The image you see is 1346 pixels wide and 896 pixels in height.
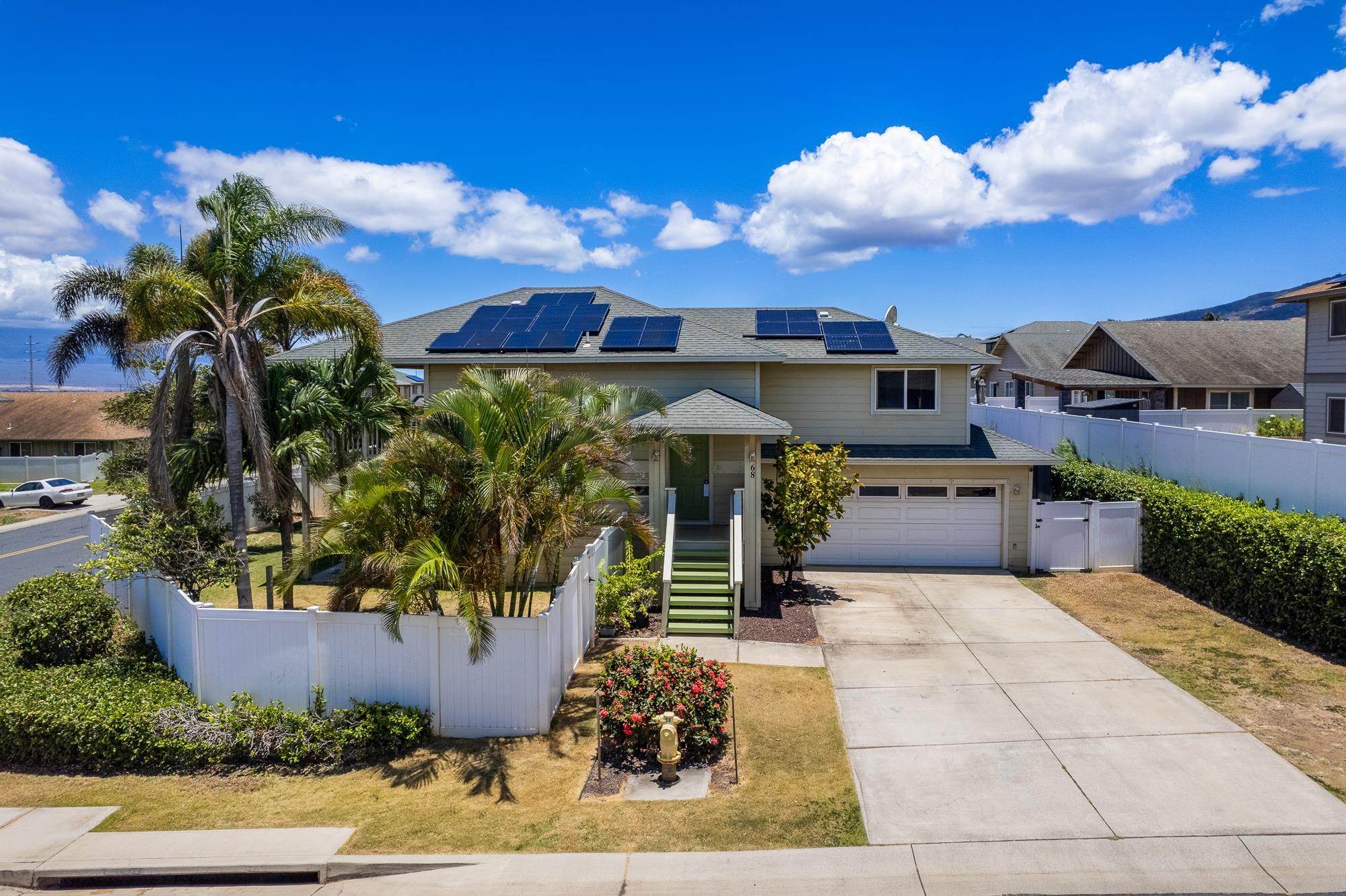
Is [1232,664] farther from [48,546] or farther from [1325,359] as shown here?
[48,546]

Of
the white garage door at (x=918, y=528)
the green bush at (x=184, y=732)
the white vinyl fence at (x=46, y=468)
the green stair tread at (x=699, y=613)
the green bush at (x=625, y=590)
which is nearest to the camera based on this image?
the green bush at (x=184, y=732)

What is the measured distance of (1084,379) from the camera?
30.4 m

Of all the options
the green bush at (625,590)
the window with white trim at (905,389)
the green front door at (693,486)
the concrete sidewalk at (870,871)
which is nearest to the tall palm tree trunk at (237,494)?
the green bush at (625,590)

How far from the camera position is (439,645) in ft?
30.9

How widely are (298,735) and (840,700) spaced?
259 inches

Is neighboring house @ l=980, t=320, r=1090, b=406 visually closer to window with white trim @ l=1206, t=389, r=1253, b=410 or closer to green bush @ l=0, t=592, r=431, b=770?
window with white trim @ l=1206, t=389, r=1253, b=410

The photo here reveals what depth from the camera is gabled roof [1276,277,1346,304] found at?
1925cm

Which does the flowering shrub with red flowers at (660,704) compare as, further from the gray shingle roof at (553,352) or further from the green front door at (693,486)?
the gray shingle roof at (553,352)

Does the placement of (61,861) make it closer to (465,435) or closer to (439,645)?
(439,645)

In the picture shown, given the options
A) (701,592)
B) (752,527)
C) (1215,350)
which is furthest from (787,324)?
(1215,350)

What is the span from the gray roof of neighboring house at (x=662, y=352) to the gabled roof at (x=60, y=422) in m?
24.4

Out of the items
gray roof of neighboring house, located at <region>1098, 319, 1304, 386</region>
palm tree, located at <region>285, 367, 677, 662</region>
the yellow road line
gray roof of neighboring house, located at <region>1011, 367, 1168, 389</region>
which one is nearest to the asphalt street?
the yellow road line

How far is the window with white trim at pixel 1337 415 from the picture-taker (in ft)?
64.5

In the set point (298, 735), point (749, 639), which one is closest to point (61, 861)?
point (298, 735)
